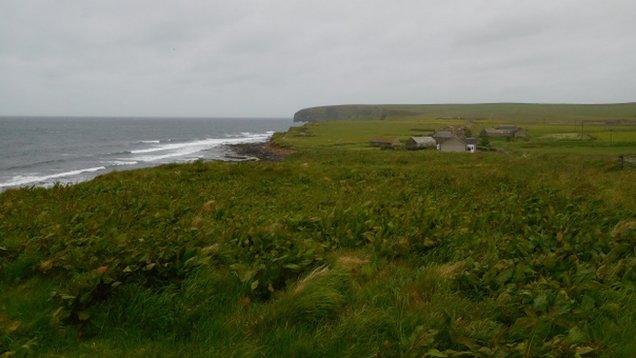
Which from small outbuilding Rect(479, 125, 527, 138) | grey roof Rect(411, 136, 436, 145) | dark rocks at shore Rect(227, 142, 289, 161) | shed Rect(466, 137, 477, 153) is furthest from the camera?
small outbuilding Rect(479, 125, 527, 138)

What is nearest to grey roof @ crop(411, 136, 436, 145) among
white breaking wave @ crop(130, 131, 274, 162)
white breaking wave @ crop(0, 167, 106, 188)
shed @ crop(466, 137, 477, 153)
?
shed @ crop(466, 137, 477, 153)

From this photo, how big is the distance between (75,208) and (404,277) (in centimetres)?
640

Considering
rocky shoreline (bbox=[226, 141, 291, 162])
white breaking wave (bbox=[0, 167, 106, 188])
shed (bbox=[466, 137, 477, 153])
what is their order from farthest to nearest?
1. shed (bbox=[466, 137, 477, 153])
2. rocky shoreline (bbox=[226, 141, 291, 162])
3. white breaking wave (bbox=[0, 167, 106, 188])

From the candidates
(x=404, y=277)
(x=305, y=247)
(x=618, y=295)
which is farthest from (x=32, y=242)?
(x=618, y=295)

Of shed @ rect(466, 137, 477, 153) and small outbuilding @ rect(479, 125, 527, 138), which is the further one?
small outbuilding @ rect(479, 125, 527, 138)

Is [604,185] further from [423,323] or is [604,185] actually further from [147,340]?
[147,340]

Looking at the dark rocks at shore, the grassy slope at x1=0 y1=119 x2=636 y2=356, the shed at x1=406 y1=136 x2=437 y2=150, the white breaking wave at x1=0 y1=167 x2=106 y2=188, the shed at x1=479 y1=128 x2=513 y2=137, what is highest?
the shed at x1=479 y1=128 x2=513 y2=137

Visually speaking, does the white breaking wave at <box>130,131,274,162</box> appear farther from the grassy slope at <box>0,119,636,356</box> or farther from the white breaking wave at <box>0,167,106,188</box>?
the grassy slope at <box>0,119,636,356</box>

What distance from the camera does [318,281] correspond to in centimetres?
466

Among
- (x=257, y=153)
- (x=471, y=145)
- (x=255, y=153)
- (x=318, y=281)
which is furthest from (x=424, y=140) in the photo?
(x=318, y=281)

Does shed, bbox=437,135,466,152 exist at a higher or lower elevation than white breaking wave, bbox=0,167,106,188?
higher

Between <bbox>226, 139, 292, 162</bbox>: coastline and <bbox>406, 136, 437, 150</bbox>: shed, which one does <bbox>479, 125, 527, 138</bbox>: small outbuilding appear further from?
<bbox>226, 139, 292, 162</bbox>: coastline

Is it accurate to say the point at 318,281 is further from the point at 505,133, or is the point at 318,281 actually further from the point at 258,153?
the point at 505,133

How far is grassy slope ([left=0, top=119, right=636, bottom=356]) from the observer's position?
3861 mm
